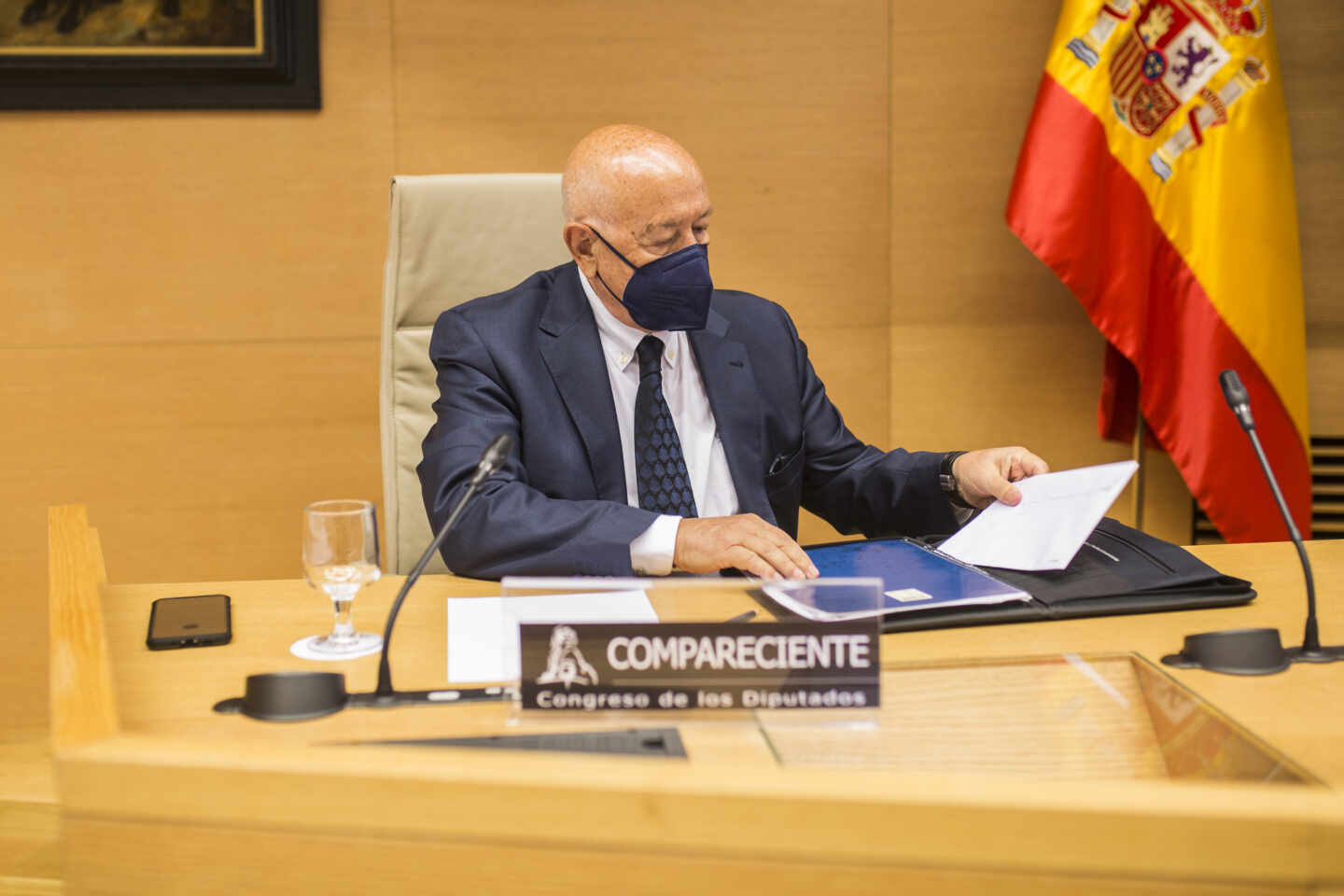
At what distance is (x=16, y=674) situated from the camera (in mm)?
2590

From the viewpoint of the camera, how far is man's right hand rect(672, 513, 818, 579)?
4.05 ft

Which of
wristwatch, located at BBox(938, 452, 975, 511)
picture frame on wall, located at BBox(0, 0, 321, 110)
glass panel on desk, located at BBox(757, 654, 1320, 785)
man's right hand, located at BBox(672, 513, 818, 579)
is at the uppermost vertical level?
picture frame on wall, located at BBox(0, 0, 321, 110)

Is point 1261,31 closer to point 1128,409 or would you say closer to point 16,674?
point 1128,409

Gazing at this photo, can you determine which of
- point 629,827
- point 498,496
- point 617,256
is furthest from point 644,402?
point 629,827

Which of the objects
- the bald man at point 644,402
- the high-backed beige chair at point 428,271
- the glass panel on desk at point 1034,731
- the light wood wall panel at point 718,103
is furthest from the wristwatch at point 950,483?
the light wood wall panel at point 718,103

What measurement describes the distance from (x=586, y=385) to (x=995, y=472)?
61 centimetres

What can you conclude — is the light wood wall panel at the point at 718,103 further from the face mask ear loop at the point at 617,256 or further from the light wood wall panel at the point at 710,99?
the face mask ear loop at the point at 617,256

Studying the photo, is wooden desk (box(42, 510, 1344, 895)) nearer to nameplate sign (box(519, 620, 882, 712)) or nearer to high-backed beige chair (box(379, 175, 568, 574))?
nameplate sign (box(519, 620, 882, 712))

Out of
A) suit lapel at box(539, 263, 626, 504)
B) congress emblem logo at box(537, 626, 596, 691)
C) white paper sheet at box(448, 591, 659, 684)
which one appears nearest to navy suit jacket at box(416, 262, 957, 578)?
suit lapel at box(539, 263, 626, 504)

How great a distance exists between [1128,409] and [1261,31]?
0.90 metres

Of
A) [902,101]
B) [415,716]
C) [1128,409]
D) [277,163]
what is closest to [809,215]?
[902,101]

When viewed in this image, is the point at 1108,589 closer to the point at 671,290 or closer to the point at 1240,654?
the point at 1240,654

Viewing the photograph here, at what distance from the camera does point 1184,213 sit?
2457 mm

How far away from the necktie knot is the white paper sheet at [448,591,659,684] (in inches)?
21.1
